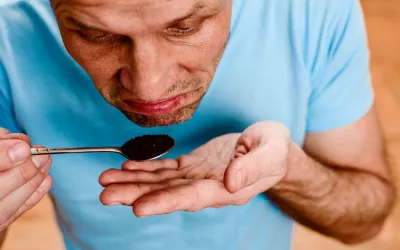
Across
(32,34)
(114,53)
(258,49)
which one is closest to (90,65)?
(114,53)

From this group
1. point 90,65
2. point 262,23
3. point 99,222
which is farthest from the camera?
point 99,222

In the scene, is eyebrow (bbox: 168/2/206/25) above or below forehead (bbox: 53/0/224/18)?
below

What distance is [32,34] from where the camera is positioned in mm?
838

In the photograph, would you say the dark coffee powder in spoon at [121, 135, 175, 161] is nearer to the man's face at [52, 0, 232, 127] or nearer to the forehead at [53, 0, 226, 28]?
the man's face at [52, 0, 232, 127]

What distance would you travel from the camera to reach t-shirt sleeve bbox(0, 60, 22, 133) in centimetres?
85

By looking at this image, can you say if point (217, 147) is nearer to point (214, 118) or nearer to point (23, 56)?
point (214, 118)

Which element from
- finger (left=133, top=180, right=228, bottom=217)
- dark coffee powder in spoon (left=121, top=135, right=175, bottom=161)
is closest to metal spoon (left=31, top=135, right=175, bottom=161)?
dark coffee powder in spoon (left=121, top=135, right=175, bottom=161)

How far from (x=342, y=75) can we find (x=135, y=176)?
1.36 ft

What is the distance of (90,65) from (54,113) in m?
0.19

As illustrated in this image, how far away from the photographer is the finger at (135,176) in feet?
2.32

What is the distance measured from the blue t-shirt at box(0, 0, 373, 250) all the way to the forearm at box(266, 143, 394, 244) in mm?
78

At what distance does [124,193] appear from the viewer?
683 mm

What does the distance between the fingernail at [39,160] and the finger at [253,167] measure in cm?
29

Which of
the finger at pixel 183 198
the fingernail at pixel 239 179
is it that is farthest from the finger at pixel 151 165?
the fingernail at pixel 239 179
